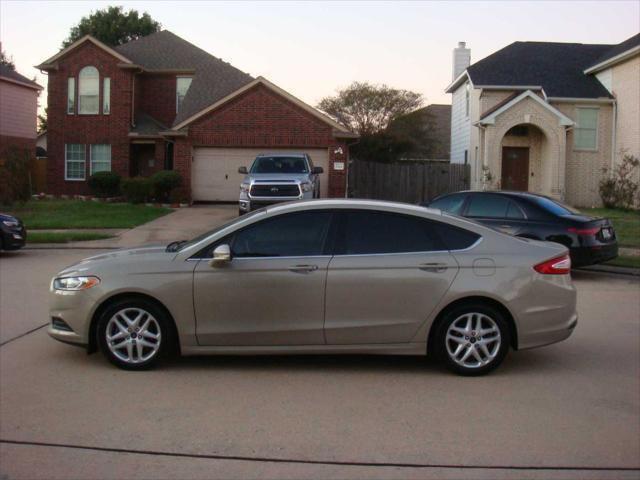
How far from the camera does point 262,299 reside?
24.0 ft

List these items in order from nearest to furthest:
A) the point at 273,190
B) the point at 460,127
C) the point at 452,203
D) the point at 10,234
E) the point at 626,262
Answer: the point at 452,203, the point at 626,262, the point at 10,234, the point at 273,190, the point at 460,127

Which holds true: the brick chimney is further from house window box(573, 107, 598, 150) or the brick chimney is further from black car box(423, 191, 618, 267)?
black car box(423, 191, 618, 267)

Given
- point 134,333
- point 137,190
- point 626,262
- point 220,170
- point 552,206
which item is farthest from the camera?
point 220,170

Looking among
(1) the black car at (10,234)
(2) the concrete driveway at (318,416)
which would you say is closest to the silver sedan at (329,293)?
(2) the concrete driveway at (318,416)

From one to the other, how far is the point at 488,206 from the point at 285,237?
7.87 m

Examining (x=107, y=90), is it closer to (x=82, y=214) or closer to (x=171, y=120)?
(x=171, y=120)

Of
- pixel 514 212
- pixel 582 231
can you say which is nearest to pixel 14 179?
pixel 514 212

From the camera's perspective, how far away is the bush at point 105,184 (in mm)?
33719

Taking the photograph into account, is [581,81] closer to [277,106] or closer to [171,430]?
[277,106]

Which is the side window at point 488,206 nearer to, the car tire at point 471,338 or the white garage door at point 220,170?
the car tire at point 471,338

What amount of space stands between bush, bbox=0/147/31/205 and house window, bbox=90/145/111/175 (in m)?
6.94

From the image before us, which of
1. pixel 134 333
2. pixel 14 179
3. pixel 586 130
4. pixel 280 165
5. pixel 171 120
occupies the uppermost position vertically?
pixel 171 120

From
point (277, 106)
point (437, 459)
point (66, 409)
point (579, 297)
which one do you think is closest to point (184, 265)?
point (66, 409)

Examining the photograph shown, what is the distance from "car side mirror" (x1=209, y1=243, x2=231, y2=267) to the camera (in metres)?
7.22
